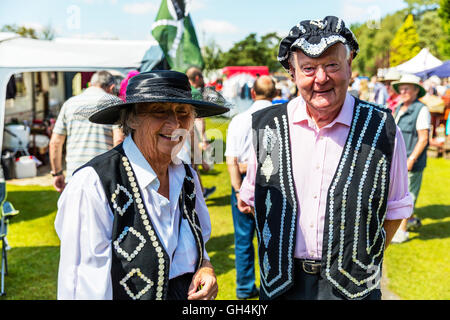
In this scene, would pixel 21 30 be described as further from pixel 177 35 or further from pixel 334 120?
pixel 334 120

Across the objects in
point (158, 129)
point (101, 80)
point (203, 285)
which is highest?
point (101, 80)

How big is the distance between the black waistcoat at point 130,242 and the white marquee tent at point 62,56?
4.04 metres

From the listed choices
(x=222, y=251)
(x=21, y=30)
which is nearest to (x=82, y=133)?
(x=222, y=251)

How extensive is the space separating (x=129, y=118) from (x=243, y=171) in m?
2.05

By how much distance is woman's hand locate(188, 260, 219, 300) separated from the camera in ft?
5.54

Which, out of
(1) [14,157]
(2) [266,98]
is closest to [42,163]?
(1) [14,157]

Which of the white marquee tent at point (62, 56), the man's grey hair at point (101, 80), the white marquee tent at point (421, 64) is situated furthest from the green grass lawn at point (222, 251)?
the white marquee tent at point (421, 64)

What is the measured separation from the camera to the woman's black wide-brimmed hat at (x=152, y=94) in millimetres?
1549

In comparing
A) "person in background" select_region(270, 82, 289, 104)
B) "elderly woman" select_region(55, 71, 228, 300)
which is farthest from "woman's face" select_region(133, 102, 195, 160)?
"person in background" select_region(270, 82, 289, 104)

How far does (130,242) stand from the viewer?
1461 mm

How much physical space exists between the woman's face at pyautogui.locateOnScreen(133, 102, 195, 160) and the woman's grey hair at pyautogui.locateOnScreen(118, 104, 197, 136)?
0.02 meters

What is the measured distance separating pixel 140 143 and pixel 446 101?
1221 centimetres

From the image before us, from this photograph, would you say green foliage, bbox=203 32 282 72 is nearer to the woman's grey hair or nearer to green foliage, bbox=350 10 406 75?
green foliage, bbox=350 10 406 75

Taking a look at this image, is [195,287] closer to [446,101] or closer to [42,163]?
[42,163]
